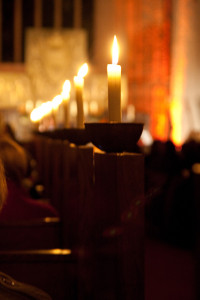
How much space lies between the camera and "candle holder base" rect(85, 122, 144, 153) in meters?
0.87

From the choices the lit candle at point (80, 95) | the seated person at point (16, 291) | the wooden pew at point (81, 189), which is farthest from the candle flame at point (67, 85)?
the seated person at point (16, 291)

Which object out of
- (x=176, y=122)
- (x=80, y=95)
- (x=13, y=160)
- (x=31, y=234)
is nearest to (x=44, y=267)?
(x=31, y=234)

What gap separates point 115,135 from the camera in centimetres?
88

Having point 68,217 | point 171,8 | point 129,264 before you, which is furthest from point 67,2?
point 129,264

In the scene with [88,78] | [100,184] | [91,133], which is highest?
[88,78]

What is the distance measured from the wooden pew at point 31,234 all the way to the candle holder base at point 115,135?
3.97ft

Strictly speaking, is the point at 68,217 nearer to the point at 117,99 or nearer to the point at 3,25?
the point at 117,99

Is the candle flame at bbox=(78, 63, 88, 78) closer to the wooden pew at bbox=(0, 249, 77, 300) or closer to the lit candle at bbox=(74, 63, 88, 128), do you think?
the lit candle at bbox=(74, 63, 88, 128)

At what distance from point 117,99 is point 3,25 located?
1349cm

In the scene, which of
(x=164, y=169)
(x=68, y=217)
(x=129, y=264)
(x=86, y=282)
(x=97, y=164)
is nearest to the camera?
(x=129, y=264)

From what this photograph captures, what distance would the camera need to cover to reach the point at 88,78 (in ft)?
44.0

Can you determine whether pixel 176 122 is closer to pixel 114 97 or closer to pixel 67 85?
pixel 67 85

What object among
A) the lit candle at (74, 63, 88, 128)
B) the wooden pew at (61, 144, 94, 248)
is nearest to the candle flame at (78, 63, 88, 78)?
the lit candle at (74, 63, 88, 128)

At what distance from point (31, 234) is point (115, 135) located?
1.29 m
